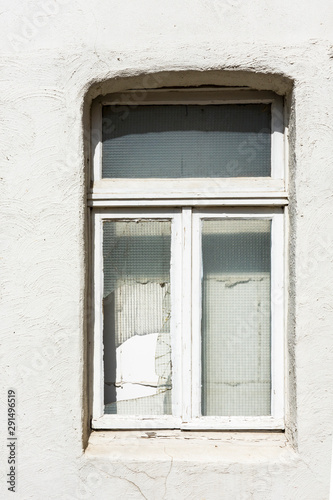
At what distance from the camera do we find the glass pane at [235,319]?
2818mm

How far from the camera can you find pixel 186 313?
278 cm

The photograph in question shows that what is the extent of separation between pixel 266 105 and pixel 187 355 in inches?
61.8

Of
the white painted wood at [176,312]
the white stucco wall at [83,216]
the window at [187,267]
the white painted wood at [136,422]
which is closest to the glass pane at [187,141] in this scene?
the window at [187,267]

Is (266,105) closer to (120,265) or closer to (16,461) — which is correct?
(120,265)

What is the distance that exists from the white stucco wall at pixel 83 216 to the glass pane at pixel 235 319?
0.22m

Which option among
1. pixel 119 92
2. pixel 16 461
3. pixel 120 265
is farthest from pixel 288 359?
pixel 119 92

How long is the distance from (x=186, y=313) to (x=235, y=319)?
0.30 m

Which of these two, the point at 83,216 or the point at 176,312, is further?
the point at 176,312

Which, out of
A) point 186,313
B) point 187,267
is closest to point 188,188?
point 187,267

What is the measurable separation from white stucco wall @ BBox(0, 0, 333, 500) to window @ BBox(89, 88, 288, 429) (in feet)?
0.58

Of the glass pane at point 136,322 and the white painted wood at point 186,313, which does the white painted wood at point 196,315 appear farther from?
the glass pane at point 136,322

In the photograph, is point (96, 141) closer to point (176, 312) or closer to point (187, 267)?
point (187, 267)

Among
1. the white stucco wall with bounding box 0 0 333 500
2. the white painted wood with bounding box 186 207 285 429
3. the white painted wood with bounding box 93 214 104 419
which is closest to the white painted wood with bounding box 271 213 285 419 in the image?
the white painted wood with bounding box 186 207 285 429

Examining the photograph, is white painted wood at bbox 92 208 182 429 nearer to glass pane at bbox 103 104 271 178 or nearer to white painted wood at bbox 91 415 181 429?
white painted wood at bbox 91 415 181 429
